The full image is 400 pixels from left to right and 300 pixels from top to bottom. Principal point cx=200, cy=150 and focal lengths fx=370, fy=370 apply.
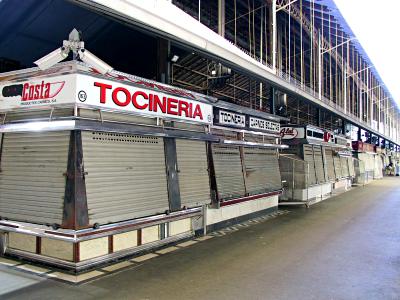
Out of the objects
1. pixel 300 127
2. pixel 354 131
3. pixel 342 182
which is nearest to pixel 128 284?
pixel 300 127

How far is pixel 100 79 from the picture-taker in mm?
6523

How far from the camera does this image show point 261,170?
42.1ft

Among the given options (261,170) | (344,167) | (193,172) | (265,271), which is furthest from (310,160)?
(265,271)

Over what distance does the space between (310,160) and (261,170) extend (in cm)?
642

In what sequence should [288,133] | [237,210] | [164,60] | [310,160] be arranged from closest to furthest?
1. [164,60]
2. [237,210]
3. [288,133]
4. [310,160]

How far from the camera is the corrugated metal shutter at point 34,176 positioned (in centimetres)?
623

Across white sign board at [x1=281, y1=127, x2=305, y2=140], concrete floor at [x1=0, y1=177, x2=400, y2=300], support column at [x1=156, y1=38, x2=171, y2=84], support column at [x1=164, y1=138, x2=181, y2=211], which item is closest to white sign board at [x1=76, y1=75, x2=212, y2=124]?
support column at [x1=164, y1=138, x2=181, y2=211]

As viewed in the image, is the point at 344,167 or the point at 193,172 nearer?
the point at 193,172

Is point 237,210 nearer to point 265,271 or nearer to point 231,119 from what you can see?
point 231,119

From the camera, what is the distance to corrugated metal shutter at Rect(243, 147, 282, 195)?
11930mm

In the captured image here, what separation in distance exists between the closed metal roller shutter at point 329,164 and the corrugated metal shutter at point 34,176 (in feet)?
57.4

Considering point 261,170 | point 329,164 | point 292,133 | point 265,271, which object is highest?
point 292,133

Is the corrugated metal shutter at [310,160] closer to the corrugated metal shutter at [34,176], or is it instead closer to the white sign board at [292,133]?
the white sign board at [292,133]

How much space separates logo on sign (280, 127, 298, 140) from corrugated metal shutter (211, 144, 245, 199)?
7.24 m
